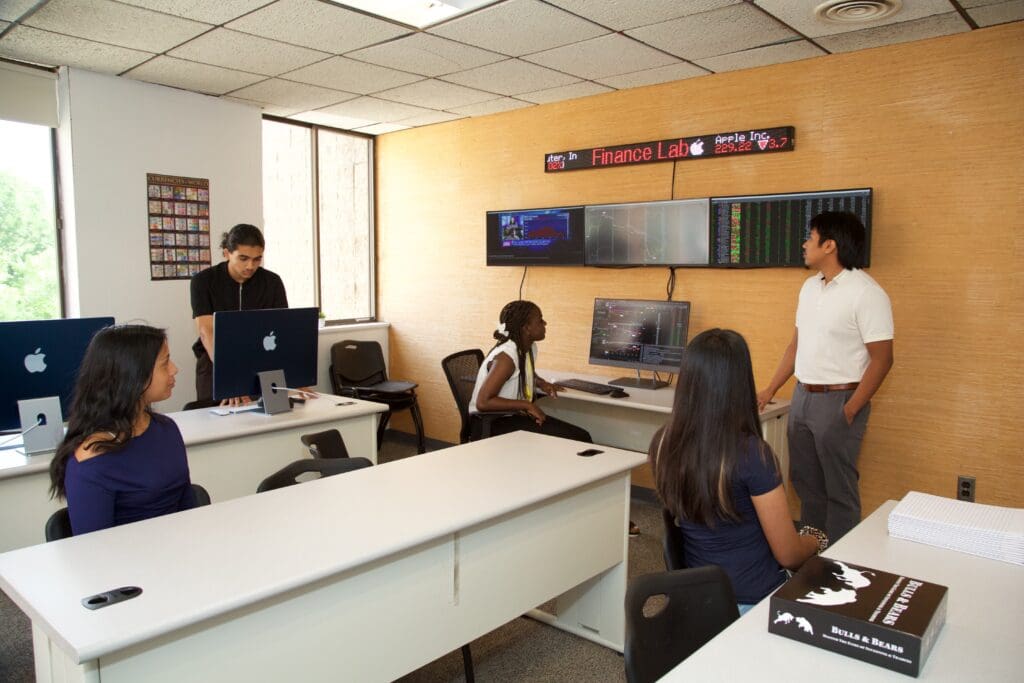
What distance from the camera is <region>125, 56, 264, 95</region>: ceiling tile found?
4222 mm

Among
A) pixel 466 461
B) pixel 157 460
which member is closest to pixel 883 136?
pixel 466 461

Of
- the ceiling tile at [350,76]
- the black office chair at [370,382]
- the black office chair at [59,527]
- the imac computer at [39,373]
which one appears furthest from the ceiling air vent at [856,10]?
the black office chair at [370,382]

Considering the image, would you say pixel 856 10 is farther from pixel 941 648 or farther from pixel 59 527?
pixel 59 527

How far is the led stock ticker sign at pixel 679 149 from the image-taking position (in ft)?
13.1

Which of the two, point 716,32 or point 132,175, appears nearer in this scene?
point 716,32

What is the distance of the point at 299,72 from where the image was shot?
14.3ft

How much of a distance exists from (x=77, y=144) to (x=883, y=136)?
14.5 ft

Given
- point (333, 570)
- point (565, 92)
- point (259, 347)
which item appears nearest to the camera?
point (333, 570)

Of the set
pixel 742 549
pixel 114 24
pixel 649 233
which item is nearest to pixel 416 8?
pixel 114 24

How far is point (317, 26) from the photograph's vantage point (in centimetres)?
351

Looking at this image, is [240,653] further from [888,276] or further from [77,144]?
[77,144]

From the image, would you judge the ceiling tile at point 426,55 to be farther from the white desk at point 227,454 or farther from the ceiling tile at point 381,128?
the white desk at point 227,454

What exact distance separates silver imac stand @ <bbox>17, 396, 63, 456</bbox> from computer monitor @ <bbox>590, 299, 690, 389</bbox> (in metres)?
2.82

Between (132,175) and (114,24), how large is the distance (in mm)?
1278
